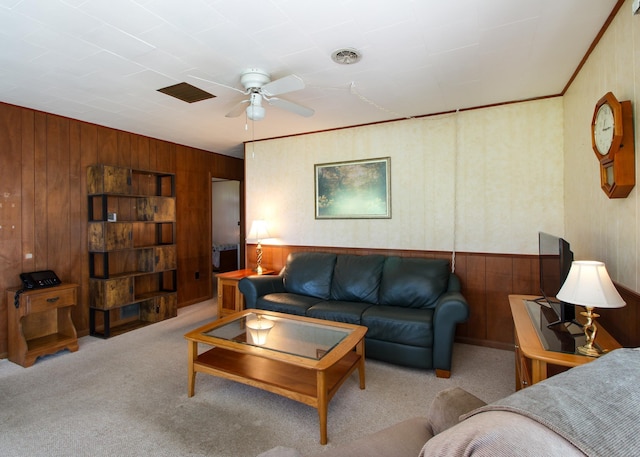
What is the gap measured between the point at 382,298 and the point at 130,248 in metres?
3.05

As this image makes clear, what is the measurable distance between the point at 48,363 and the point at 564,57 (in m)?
5.03

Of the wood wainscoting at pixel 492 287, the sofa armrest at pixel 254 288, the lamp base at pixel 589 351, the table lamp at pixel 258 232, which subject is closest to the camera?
the lamp base at pixel 589 351

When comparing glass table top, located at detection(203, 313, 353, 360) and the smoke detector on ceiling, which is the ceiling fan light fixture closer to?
the smoke detector on ceiling

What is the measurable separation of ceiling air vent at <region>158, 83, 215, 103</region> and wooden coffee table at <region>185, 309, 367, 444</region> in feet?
6.62

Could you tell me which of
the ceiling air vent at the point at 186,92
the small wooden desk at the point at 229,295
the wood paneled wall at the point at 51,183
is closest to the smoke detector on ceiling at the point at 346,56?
the ceiling air vent at the point at 186,92

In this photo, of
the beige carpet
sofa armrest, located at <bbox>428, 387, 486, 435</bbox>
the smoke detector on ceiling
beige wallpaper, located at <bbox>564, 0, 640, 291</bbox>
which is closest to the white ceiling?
the smoke detector on ceiling

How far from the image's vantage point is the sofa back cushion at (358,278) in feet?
11.5

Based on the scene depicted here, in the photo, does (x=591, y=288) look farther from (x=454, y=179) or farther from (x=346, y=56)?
(x=454, y=179)

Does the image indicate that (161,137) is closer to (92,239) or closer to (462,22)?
(92,239)

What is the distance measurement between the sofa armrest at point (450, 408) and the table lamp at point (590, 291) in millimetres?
761

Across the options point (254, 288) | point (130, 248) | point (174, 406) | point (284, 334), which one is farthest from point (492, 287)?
point (130, 248)

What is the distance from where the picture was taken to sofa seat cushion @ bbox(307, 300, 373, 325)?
3068 millimetres

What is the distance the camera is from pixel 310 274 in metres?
3.84

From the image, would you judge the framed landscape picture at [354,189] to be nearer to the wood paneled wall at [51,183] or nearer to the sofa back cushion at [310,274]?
the sofa back cushion at [310,274]
